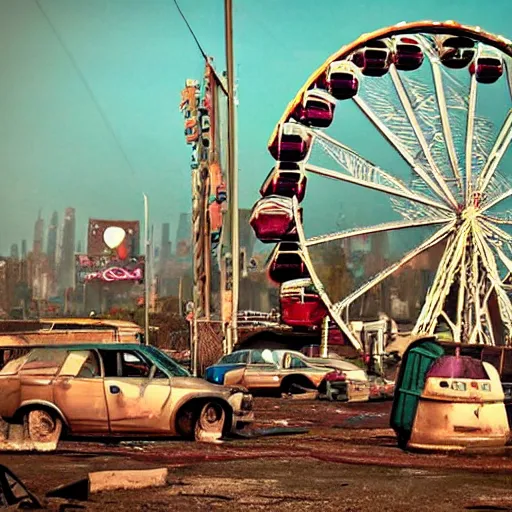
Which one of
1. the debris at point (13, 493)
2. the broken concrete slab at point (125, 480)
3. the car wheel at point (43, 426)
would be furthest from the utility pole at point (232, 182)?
the debris at point (13, 493)

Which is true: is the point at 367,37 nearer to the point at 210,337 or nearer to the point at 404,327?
the point at 404,327

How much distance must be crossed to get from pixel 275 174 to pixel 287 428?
36.3 feet

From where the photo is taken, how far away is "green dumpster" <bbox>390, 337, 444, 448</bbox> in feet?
39.7

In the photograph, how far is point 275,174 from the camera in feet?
82.3

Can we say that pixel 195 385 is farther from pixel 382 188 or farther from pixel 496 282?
pixel 496 282

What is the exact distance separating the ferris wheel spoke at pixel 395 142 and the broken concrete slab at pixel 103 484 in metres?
18.2

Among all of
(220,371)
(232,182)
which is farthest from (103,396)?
(232,182)

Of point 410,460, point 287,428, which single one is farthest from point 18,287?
point 410,460

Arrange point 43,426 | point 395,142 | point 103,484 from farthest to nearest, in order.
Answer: point 395,142, point 43,426, point 103,484

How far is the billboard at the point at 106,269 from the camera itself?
55.5 m

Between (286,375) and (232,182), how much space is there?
11.1 metres

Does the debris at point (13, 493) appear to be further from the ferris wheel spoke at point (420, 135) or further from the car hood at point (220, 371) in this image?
the ferris wheel spoke at point (420, 135)

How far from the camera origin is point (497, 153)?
25.9 metres

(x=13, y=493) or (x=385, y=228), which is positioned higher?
(x=385, y=228)
